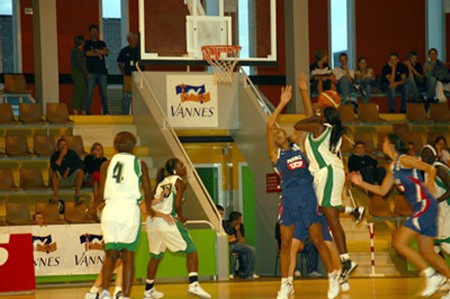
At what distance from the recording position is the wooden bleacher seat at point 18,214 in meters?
20.4

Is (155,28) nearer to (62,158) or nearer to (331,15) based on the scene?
(62,158)

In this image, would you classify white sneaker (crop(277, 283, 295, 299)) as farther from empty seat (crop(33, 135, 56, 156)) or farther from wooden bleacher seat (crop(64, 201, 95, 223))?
empty seat (crop(33, 135, 56, 156))

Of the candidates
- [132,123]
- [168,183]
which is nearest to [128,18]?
[132,123]

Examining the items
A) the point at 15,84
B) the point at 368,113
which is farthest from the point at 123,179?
the point at 15,84

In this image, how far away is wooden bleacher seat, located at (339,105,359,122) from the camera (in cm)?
2438

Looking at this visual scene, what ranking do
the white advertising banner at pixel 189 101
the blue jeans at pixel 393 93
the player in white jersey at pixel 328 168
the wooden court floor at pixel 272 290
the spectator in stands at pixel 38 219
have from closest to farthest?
the player in white jersey at pixel 328 168 < the wooden court floor at pixel 272 290 < the spectator in stands at pixel 38 219 < the white advertising banner at pixel 189 101 < the blue jeans at pixel 393 93

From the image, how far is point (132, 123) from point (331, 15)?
9968mm

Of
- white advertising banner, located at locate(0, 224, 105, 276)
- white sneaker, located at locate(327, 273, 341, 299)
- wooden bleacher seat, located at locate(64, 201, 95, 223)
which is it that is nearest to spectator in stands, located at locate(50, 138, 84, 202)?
wooden bleacher seat, located at locate(64, 201, 95, 223)

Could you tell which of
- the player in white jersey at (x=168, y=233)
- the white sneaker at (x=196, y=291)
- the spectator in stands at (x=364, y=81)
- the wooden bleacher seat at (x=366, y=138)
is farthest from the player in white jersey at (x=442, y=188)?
the spectator in stands at (x=364, y=81)

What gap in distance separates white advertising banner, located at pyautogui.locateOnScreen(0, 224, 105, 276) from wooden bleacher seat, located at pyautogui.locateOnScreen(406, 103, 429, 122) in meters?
9.66

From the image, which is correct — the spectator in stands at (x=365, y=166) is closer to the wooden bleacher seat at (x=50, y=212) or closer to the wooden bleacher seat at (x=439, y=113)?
the wooden bleacher seat at (x=439, y=113)

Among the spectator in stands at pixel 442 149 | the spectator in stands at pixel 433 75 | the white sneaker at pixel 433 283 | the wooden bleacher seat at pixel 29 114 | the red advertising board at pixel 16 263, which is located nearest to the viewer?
the white sneaker at pixel 433 283

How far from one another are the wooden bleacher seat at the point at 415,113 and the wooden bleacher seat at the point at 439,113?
0.98ft

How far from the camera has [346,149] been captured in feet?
76.4
